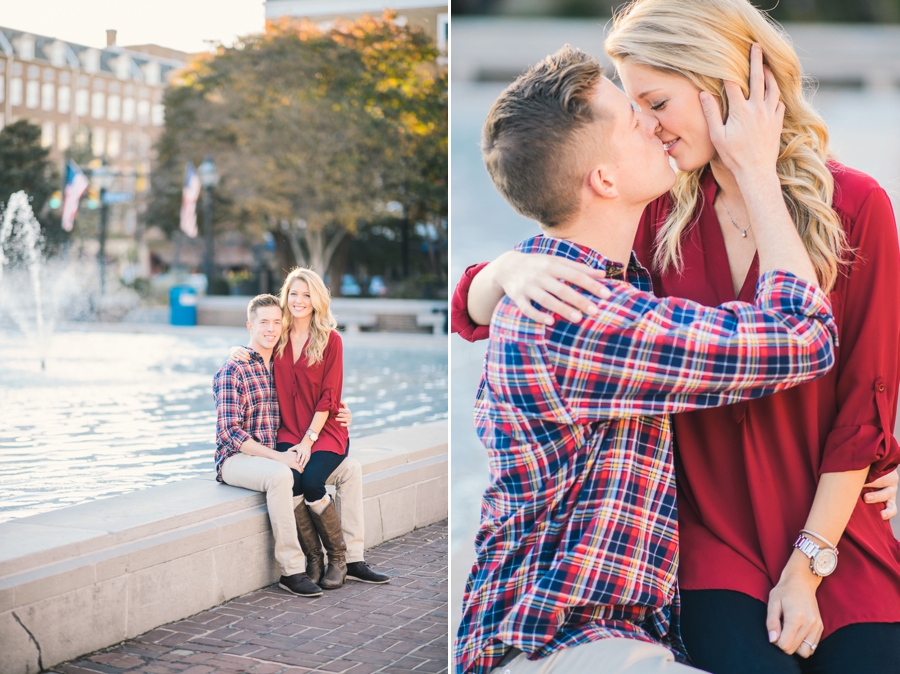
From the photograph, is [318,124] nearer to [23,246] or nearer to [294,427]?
[23,246]

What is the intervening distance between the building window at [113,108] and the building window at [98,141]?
20.1 inches

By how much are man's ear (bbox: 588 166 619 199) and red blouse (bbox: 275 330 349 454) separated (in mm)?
3150

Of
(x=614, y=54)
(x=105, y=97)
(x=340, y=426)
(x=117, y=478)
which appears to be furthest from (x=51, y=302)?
(x=614, y=54)

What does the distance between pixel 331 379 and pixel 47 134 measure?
61.2 ft

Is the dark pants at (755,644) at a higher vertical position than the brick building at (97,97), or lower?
lower

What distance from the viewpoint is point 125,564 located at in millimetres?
3693

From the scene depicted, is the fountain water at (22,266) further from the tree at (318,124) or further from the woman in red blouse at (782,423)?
the woman in red blouse at (782,423)

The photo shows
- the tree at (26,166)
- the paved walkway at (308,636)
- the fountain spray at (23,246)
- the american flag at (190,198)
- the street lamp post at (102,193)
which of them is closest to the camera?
the paved walkway at (308,636)

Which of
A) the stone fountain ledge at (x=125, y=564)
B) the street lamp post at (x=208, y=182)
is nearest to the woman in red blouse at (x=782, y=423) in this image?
the stone fountain ledge at (x=125, y=564)

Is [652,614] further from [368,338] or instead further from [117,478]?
[368,338]

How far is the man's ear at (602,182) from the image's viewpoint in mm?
1557

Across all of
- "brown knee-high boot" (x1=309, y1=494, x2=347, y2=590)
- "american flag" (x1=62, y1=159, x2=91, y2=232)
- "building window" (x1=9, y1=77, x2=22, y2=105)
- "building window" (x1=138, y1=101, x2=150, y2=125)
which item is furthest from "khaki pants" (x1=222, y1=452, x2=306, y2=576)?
"american flag" (x1=62, y1=159, x2=91, y2=232)

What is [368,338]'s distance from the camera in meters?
15.4

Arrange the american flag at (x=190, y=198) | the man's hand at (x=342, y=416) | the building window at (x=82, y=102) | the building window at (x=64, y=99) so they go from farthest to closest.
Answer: the american flag at (x=190, y=198), the building window at (x=82, y=102), the building window at (x=64, y=99), the man's hand at (x=342, y=416)
